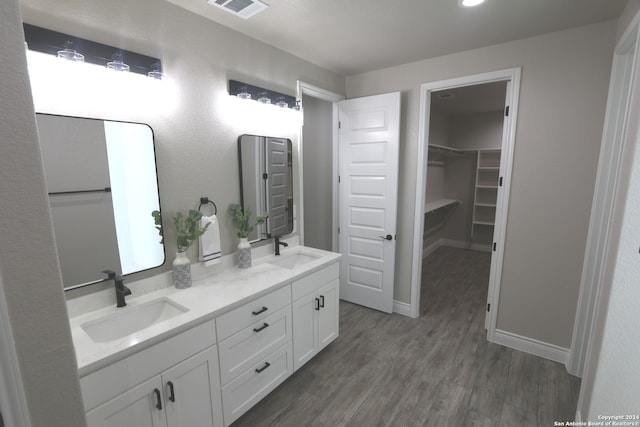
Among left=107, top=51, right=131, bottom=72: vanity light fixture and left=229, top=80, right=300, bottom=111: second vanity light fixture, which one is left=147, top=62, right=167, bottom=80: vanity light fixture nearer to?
left=107, top=51, right=131, bottom=72: vanity light fixture

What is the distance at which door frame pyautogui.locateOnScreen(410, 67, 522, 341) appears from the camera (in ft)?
7.89

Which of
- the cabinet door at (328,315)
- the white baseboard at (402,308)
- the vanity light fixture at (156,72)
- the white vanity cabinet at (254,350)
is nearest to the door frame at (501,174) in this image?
the white baseboard at (402,308)

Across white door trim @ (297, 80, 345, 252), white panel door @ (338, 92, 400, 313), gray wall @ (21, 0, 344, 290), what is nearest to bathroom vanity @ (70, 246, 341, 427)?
gray wall @ (21, 0, 344, 290)

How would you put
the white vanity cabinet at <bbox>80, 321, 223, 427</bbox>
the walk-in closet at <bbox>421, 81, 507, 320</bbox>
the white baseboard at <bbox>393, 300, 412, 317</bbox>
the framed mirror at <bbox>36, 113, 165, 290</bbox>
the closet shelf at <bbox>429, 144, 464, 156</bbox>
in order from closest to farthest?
the white vanity cabinet at <bbox>80, 321, 223, 427</bbox> < the framed mirror at <bbox>36, 113, 165, 290</bbox> < the white baseboard at <bbox>393, 300, 412, 317</bbox> < the closet shelf at <bbox>429, 144, 464, 156</bbox> < the walk-in closet at <bbox>421, 81, 507, 320</bbox>

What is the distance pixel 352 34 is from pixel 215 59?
1010 mm

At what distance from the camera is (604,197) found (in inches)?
80.4

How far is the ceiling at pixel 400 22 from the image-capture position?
1.81 m

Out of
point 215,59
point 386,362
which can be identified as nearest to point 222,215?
point 215,59

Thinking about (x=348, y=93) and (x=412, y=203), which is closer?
(x=412, y=203)

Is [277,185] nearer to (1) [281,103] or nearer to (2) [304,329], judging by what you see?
(1) [281,103]

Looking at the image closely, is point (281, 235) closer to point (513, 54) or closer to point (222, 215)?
point (222, 215)

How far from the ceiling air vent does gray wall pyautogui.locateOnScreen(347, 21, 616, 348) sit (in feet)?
5.53

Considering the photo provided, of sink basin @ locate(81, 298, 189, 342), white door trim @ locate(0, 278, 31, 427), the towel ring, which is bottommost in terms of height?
sink basin @ locate(81, 298, 189, 342)

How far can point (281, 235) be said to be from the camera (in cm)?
266
